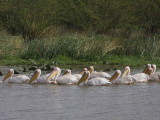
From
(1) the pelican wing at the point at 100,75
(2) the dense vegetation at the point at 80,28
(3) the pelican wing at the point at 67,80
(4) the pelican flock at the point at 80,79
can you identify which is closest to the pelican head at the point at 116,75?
(4) the pelican flock at the point at 80,79

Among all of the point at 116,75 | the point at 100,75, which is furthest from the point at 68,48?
the point at 116,75

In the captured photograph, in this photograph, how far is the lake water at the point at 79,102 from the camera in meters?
12.3

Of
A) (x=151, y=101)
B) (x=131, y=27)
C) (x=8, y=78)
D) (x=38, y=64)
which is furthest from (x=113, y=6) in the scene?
(x=151, y=101)

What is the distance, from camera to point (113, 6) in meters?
33.2

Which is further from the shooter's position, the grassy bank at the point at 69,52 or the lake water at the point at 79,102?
the grassy bank at the point at 69,52

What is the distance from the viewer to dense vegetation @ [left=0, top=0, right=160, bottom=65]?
2525 cm

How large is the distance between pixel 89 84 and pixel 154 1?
17682 mm

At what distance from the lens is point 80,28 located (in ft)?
111

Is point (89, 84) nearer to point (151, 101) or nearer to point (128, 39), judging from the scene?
point (151, 101)

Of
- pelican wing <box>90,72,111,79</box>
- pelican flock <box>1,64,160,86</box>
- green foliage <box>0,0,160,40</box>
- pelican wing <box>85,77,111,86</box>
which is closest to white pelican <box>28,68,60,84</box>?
pelican flock <box>1,64,160,86</box>

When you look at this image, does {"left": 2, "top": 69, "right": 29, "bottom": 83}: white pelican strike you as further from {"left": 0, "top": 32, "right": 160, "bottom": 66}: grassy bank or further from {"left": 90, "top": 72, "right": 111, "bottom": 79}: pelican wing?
{"left": 0, "top": 32, "right": 160, "bottom": 66}: grassy bank

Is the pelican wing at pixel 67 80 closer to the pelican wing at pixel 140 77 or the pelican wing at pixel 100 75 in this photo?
the pelican wing at pixel 100 75

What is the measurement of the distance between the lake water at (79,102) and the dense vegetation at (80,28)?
7825 mm

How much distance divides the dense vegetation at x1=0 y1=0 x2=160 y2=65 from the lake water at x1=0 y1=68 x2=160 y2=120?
25.7 ft
